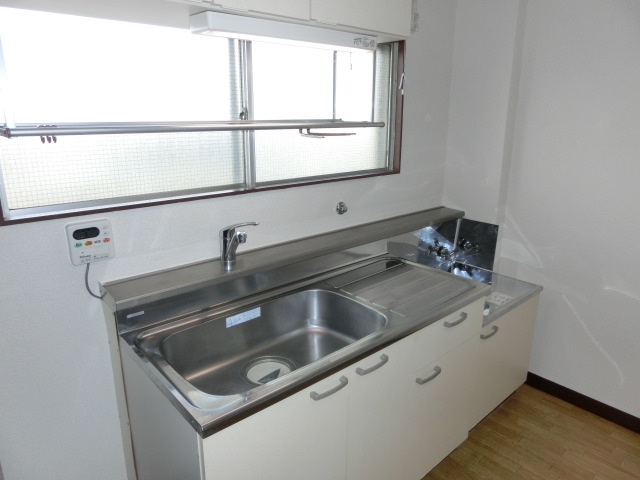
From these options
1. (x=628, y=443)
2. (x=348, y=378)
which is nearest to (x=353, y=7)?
(x=348, y=378)

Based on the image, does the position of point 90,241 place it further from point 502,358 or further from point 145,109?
point 502,358

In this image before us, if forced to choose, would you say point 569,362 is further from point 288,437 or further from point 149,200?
point 149,200

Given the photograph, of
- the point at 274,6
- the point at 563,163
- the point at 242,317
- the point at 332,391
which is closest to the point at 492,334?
the point at 563,163

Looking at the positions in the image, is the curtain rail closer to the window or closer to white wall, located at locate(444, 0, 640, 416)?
the window

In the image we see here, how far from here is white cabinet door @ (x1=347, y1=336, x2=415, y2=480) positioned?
153 centimetres

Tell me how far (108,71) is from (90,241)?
1.80 feet

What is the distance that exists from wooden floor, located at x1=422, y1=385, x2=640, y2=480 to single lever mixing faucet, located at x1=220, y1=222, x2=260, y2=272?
4.45 feet

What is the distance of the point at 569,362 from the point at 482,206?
1.01m

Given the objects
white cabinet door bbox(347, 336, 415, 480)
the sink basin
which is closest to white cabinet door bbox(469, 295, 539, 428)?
white cabinet door bbox(347, 336, 415, 480)

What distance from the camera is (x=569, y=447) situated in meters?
2.29

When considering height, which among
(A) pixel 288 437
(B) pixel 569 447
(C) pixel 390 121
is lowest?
(B) pixel 569 447

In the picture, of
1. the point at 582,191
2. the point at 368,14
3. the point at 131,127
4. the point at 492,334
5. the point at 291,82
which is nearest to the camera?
the point at 131,127

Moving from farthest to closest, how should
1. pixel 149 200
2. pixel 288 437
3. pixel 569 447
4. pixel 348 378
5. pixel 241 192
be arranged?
1. pixel 569 447
2. pixel 241 192
3. pixel 149 200
4. pixel 348 378
5. pixel 288 437

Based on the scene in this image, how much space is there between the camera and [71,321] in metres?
1.47
